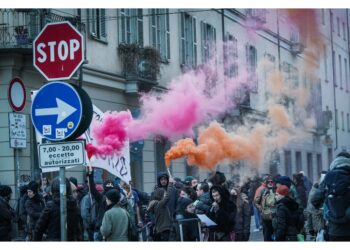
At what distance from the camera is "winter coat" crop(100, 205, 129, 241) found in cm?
1031

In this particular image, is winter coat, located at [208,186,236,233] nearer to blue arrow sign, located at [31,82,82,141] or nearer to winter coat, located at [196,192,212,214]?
winter coat, located at [196,192,212,214]

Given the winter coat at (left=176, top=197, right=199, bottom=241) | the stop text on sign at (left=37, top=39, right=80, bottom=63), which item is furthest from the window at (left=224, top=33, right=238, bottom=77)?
the stop text on sign at (left=37, top=39, right=80, bottom=63)

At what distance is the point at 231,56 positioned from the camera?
18.3 metres

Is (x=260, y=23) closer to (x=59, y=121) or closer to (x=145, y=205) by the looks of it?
(x=145, y=205)

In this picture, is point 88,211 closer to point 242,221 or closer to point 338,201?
point 242,221

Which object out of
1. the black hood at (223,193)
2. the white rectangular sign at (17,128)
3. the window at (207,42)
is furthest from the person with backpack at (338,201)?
the window at (207,42)

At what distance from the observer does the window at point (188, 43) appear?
694 inches

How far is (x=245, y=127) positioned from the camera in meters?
17.9

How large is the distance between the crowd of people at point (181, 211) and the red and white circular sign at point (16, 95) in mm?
1237

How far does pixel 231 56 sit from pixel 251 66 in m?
0.64

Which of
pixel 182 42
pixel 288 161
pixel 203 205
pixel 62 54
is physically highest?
Result: pixel 182 42

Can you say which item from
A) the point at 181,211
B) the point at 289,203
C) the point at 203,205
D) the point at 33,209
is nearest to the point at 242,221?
the point at 181,211

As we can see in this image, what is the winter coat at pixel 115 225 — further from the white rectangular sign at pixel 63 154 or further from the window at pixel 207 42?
the window at pixel 207 42
